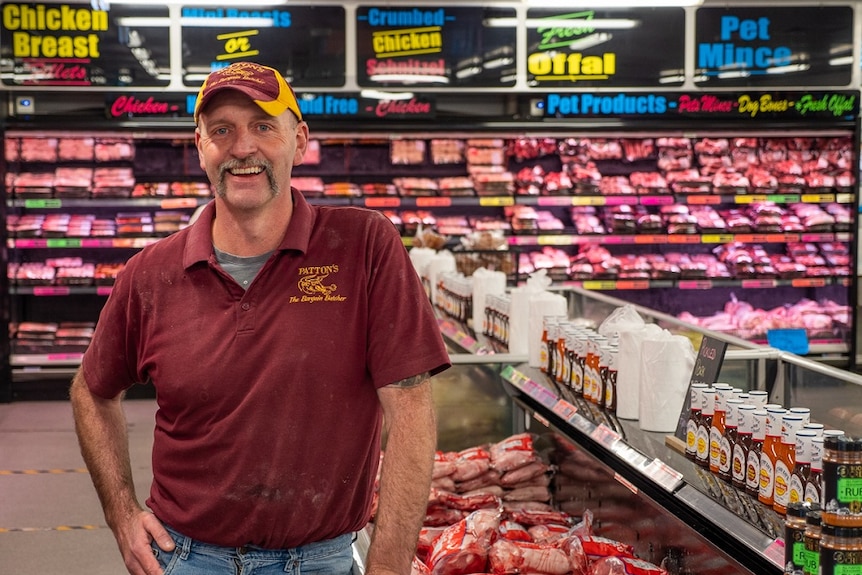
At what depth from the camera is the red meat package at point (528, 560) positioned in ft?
10.0

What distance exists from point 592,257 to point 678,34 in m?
1.87

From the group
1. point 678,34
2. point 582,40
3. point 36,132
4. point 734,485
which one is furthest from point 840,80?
point 734,485

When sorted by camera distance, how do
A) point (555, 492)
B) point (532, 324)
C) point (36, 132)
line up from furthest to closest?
point (36, 132), point (532, 324), point (555, 492)

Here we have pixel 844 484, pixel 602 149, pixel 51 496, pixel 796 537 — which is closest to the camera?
pixel 844 484

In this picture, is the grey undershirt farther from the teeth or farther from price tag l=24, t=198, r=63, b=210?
price tag l=24, t=198, r=63, b=210

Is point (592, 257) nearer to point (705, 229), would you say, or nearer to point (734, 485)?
point (705, 229)

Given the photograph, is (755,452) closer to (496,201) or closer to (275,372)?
(275,372)

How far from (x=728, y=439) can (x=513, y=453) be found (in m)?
1.45

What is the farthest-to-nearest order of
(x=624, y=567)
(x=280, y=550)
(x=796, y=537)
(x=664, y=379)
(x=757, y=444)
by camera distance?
(x=664, y=379) → (x=624, y=567) → (x=757, y=444) → (x=280, y=550) → (x=796, y=537)

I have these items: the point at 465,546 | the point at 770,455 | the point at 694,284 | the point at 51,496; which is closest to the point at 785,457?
the point at 770,455

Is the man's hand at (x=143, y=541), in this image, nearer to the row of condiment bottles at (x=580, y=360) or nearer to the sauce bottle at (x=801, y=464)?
the sauce bottle at (x=801, y=464)

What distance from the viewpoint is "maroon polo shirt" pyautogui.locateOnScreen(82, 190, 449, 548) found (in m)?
1.94

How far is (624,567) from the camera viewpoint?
288 centimetres

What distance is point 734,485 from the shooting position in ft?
8.31
